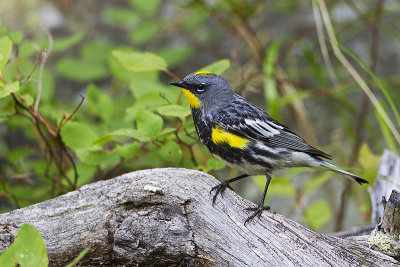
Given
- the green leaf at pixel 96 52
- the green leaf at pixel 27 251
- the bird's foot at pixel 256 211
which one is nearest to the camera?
the green leaf at pixel 27 251

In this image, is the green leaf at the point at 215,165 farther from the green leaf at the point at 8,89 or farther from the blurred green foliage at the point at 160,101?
the green leaf at the point at 8,89

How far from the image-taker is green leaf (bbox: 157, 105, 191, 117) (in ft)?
7.98

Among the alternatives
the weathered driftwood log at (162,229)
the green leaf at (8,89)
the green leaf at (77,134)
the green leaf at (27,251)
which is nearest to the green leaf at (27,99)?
the green leaf at (77,134)

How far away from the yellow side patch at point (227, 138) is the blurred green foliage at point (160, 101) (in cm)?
18

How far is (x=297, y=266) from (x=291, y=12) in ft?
12.0

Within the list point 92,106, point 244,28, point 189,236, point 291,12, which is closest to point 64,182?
point 92,106

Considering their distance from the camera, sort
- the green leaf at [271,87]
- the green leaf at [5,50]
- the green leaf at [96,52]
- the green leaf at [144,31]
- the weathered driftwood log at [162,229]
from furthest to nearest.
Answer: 1. the green leaf at [96,52]
2. the green leaf at [144,31]
3. the green leaf at [271,87]
4. the green leaf at [5,50]
5. the weathered driftwood log at [162,229]

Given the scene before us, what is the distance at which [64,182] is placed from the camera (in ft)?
10.2

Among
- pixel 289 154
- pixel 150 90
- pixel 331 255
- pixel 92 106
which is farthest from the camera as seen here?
pixel 92 106

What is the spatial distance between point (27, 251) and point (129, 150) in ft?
3.71

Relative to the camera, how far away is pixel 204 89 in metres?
2.79

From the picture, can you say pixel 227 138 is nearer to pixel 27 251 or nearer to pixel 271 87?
pixel 27 251

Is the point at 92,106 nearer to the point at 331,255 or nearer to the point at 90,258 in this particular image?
the point at 90,258

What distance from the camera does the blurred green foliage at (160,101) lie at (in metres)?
2.79
